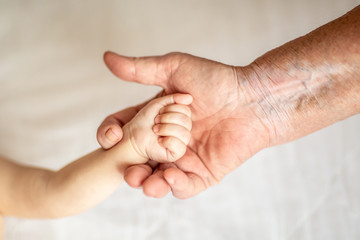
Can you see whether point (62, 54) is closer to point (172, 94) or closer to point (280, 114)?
point (172, 94)

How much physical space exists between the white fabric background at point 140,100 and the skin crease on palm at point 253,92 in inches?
15.2

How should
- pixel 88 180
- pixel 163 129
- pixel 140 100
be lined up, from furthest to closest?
pixel 140 100
pixel 88 180
pixel 163 129

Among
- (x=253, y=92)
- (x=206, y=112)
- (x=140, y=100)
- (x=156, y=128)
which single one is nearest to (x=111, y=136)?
(x=156, y=128)

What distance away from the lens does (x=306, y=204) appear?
1.53 meters

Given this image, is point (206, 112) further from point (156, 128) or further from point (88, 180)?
point (88, 180)

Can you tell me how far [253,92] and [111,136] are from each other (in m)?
0.42

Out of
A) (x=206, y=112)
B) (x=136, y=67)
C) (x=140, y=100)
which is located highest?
(x=136, y=67)

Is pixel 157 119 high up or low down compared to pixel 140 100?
up

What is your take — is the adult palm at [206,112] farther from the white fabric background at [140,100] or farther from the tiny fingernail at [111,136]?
the white fabric background at [140,100]

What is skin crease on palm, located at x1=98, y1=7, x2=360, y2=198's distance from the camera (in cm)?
105

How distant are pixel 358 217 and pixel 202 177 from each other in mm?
808

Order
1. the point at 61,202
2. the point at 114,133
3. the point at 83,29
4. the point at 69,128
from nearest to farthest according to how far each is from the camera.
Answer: the point at 114,133, the point at 61,202, the point at 69,128, the point at 83,29

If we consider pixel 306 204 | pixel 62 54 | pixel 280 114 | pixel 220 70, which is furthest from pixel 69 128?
pixel 306 204

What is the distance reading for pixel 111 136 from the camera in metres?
1.03
